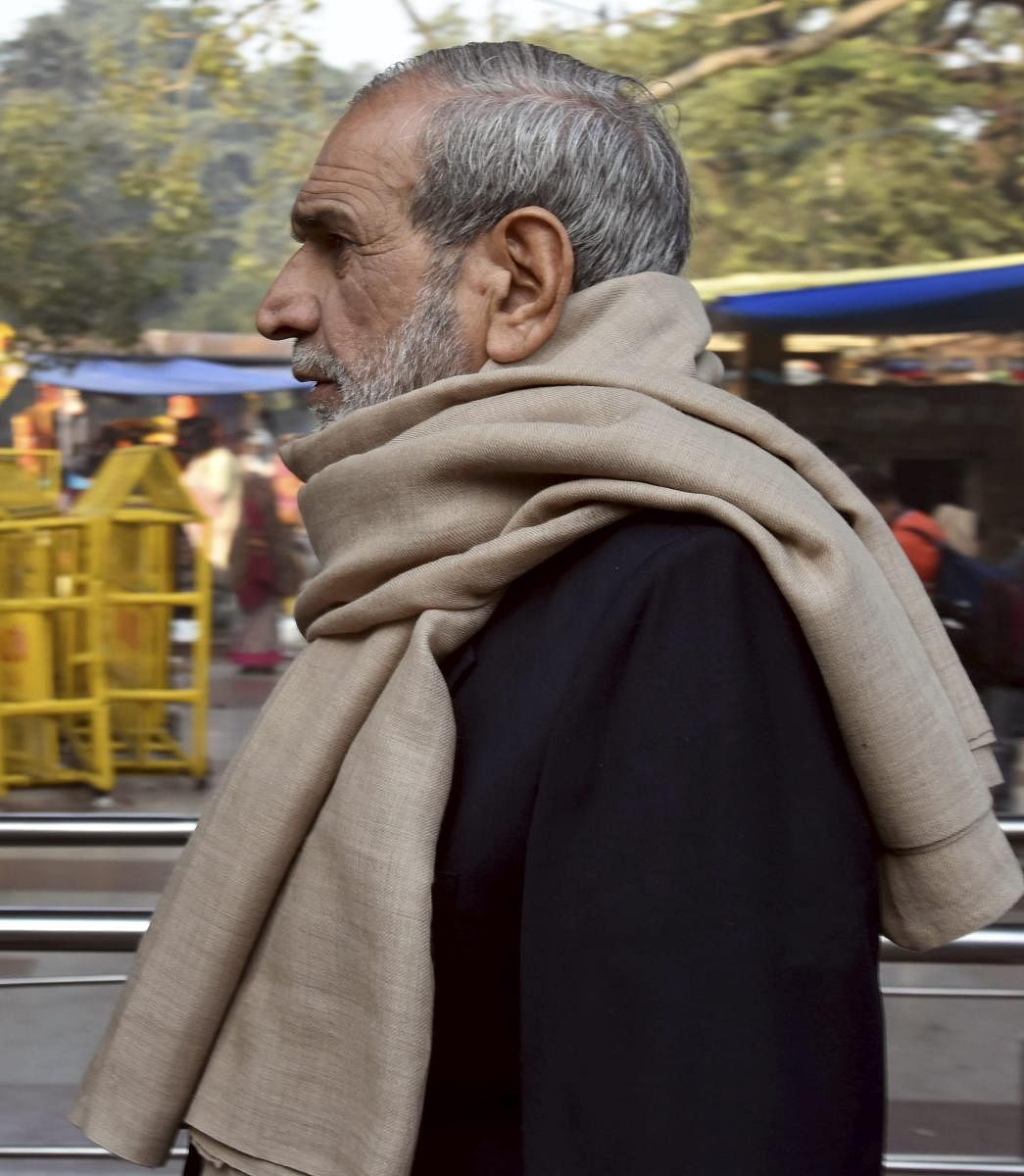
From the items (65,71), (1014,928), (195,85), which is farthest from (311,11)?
(1014,928)

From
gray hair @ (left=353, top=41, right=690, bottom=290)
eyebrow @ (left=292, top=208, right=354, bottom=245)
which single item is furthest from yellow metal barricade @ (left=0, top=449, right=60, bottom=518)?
gray hair @ (left=353, top=41, right=690, bottom=290)

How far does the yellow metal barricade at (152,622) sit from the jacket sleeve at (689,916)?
206 inches

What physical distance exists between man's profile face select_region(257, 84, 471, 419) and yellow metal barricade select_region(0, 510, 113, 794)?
492 centimetres

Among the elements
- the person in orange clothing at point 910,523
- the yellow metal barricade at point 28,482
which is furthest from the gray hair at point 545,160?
the yellow metal barricade at point 28,482

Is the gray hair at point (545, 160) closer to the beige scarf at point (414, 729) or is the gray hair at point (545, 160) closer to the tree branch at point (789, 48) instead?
the beige scarf at point (414, 729)

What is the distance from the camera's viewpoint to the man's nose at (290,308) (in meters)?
1.23

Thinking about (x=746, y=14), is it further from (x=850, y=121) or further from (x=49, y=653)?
(x=49, y=653)

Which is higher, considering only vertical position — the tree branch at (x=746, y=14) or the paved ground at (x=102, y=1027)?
the tree branch at (x=746, y=14)

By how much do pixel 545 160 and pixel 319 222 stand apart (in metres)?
0.19

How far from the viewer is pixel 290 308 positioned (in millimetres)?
1237

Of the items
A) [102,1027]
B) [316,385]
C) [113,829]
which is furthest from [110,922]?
[102,1027]

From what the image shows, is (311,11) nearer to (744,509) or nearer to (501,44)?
(501,44)

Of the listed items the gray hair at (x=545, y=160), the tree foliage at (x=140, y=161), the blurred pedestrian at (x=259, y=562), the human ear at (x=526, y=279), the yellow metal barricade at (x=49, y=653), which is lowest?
the yellow metal barricade at (x=49, y=653)

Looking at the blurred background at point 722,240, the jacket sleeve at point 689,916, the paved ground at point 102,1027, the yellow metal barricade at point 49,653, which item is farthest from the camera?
the yellow metal barricade at point 49,653
